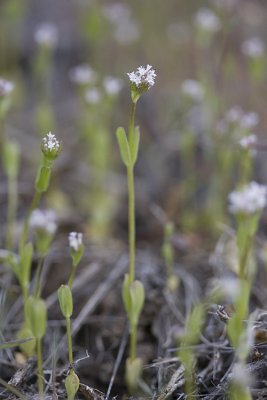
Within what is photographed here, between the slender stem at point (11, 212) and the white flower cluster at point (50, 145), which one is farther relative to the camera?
the slender stem at point (11, 212)

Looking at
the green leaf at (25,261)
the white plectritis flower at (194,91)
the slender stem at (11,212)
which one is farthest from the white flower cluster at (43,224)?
the white plectritis flower at (194,91)

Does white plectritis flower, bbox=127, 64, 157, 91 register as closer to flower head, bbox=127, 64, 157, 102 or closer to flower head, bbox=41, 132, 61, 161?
flower head, bbox=127, 64, 157, 102

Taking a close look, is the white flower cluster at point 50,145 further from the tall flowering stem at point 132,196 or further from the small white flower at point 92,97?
the small white flower at point 92,97

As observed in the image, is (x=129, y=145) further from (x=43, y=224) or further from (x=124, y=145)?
(x=43, y=224)

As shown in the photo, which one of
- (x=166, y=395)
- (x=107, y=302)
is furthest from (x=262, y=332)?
(x=107, y=302)

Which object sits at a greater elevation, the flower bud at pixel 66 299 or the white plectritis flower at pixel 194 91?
the white plectritis flower at pixel 194 91

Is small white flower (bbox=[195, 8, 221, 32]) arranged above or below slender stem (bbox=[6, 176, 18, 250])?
above

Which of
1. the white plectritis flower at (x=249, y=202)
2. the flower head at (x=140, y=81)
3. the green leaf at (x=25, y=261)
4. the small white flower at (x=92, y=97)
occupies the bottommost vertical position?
the green leaf at (x=25, y=261)

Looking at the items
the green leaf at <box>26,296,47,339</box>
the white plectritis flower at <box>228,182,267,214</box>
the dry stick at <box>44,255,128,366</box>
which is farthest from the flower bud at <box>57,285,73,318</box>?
the white plectritis flower at <box>228,182,267,214</box>

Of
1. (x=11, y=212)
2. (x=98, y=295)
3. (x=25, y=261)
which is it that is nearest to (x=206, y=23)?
(x=11, y=212)
